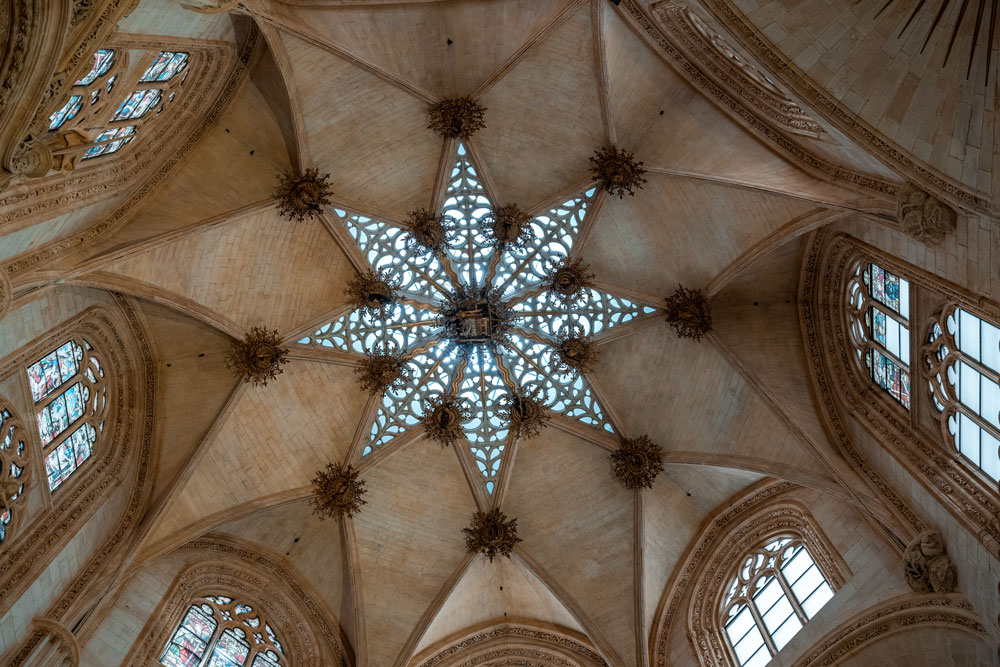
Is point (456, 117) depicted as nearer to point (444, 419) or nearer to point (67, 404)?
point (444, 419)

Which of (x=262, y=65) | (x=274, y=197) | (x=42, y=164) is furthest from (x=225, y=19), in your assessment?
(x=42, y=164)

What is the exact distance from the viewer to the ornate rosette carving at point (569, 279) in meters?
17.7

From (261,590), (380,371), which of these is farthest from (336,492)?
(380,371)

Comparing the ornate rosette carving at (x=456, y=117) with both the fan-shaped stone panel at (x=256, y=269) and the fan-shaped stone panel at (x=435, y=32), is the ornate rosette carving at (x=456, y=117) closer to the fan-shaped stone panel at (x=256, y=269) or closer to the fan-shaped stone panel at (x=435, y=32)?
the fan-shaped stone panel at (x=435, y=32)

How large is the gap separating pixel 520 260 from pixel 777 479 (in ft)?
21.3

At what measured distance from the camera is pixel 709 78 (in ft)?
48.0

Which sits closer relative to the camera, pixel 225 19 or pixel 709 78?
pixel 225 19

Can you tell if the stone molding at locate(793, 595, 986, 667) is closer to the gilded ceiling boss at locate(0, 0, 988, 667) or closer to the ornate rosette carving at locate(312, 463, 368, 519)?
the gilded ceiling boss at locate(0, 0, 988, 667)

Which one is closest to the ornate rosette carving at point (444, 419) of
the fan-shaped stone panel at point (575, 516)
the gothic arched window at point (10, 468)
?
the fan-shaped stone panel at point (575, 516)

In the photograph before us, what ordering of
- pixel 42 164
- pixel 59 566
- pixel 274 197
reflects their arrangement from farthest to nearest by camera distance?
pixel 274 197 → pixel 59 566 → pixel 42 164

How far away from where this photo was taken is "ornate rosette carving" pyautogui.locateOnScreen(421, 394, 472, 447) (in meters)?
18.0

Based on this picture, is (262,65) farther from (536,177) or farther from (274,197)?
(536,177)

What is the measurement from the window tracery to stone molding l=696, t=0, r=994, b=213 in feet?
24.4

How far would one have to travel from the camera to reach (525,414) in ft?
A: 59.4
